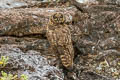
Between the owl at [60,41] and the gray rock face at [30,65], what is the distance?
1.04 feet

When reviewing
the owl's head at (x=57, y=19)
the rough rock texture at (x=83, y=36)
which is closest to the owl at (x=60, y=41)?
the owl's head at (x=57, y=19)

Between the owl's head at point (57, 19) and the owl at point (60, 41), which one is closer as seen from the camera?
the owl at point (60, 41)

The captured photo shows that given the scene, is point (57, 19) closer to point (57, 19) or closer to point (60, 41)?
point (57, 19)

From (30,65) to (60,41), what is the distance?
0.81 meters

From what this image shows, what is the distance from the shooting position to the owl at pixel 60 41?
5176mm

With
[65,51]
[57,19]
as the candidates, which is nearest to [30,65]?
[65,51]

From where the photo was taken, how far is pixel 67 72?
17.2ft

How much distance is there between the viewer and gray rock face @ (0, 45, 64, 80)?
4551mm

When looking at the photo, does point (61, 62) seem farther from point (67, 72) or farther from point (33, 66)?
point (33, 66)

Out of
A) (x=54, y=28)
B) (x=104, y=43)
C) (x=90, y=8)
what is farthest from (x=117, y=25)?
(x=54, y=28)

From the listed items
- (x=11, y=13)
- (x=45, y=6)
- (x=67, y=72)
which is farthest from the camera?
(x=45, y=6)

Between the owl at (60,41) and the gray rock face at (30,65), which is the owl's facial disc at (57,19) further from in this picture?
the gray rock face at (30,65)

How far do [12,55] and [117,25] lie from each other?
2.77 meters

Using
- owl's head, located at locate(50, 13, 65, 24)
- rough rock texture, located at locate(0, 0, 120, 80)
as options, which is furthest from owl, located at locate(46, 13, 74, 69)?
rough rock texture, located at locate(0, 0, 120, 80)
